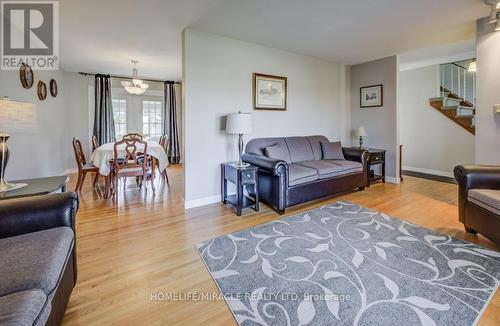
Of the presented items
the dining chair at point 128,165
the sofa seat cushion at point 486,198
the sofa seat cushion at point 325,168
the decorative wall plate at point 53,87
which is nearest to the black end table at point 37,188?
the dining chair at point 128,165

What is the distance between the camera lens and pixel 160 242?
232 centimetres

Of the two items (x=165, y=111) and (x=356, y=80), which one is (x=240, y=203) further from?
(x=165, y=111)

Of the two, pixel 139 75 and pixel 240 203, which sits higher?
pixel 139 75

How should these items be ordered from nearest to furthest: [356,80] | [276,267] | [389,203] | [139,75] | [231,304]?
1. [231,304]
2. [276,267]
3. [389,203]
4. [356,80]
5. [139,75]

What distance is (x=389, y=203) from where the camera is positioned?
11.1ft

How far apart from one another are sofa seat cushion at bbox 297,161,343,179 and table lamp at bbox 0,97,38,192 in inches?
121

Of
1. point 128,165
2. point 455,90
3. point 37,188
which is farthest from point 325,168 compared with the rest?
point 455,90

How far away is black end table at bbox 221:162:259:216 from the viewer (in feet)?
9.89

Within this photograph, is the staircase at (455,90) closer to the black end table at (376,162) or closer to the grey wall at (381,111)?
the grey wall at (381,111)

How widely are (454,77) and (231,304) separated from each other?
666cm

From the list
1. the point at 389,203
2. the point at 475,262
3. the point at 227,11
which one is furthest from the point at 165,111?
the point at 475,262

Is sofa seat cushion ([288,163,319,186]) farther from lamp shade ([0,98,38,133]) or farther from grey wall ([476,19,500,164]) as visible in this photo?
lamp shade ([0,98,38,133])

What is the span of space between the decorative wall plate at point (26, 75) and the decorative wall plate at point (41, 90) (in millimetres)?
415

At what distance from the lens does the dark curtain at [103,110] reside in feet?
19.6
